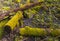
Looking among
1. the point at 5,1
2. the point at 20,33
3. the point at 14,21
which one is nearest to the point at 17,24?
the point at 14,21

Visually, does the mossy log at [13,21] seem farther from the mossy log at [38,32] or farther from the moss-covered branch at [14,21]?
the mossy log at [38,32]

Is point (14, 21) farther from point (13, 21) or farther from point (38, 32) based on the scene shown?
point (38, 32)

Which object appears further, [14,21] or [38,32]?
[14,21]

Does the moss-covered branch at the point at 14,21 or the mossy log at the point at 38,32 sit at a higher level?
the moss-covered branch at the point at 14,21

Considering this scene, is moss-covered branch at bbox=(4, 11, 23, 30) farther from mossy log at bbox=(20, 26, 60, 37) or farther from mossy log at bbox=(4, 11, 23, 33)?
mossy log at bbox=(20, 26, 60, 37)

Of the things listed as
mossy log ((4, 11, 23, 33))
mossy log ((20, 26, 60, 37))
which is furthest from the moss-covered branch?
mossy log ((20, 26, 60, 37))

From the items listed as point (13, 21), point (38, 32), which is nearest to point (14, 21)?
point (13, 21)

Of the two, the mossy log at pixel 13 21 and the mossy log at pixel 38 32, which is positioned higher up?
the mossy log at pixel 13 21

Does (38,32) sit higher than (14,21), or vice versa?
(14,21)

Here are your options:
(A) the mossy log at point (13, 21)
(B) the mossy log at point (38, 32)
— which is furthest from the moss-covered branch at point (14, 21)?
(B) the mossy log at point (38, 32)

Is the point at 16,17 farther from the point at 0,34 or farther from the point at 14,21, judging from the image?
the point at 0,34

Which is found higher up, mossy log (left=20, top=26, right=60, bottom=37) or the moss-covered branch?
the moss-covered branch
